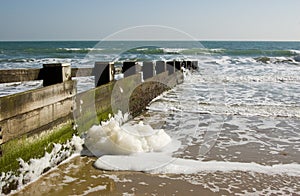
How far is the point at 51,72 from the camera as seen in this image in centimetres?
462

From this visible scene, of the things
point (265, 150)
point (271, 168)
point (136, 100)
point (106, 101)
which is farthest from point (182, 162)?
point (136, 100)

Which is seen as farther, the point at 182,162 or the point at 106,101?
the point at 106,101

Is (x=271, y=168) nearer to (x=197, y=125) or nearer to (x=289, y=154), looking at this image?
(x=289, y=154)

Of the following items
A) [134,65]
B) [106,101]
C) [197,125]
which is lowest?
[197,125]

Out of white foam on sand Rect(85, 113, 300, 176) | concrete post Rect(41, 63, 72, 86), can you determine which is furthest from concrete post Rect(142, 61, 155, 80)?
concrete post Rect(41, 63, 72, 86)

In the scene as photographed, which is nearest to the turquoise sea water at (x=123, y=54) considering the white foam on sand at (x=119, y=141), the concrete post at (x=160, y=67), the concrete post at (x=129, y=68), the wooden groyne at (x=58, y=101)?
the concrete post at (x=160, y=67)

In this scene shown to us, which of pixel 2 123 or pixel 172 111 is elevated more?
pixel 2 123

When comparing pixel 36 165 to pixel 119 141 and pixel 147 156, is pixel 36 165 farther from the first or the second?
pixel 147 156

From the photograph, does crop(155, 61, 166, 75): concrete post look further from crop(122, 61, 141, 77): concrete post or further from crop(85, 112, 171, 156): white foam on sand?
crop(85, 112, 171, 156): white foam on sand

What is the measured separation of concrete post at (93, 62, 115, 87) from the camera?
20.8 feet

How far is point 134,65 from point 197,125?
7.89ft

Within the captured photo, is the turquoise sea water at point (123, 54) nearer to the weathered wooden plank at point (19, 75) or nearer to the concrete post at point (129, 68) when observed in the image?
the concrete post at point (129, 68)

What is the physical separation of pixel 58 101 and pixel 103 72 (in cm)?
215

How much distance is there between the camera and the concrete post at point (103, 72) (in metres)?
6.34
